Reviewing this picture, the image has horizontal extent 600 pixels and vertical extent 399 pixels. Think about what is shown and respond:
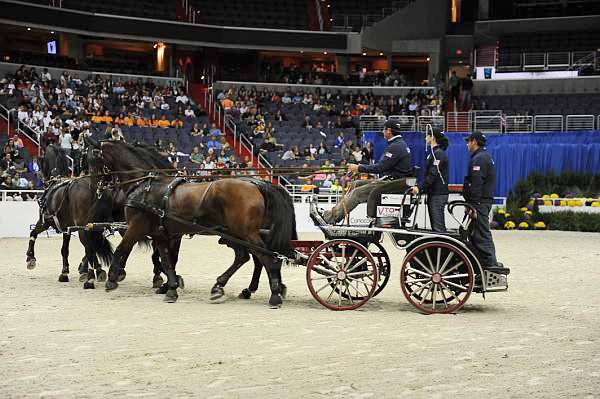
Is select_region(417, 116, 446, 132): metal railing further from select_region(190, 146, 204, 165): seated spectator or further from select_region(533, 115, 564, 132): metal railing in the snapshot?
select_region(190, 146, 204, 165): seated spectator

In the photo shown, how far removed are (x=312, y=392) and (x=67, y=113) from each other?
24891 mm

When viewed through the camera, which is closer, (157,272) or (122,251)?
(122,251)

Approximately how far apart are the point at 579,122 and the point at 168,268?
24.8 m

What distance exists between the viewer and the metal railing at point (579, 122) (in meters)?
31.8

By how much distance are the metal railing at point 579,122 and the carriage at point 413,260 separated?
2363 centimetres

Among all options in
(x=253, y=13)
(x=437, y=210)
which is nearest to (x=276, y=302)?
(x=437, y=210)

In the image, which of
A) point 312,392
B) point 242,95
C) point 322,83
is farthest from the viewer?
point 322,83

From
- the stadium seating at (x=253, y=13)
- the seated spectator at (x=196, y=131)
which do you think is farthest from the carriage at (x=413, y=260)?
the stadium seating at (x=253, y=13)

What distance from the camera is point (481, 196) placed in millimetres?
9891

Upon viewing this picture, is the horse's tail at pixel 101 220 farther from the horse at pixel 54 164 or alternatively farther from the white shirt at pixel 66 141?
the white shirt at pixel 66 141

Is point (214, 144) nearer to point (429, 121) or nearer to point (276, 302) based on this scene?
point (429, 121)

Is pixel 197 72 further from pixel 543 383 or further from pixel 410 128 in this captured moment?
pixel 543 383

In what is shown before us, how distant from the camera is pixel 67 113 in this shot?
29.1 m

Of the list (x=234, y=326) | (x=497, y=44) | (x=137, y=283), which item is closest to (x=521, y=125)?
(x=497, y=44)
